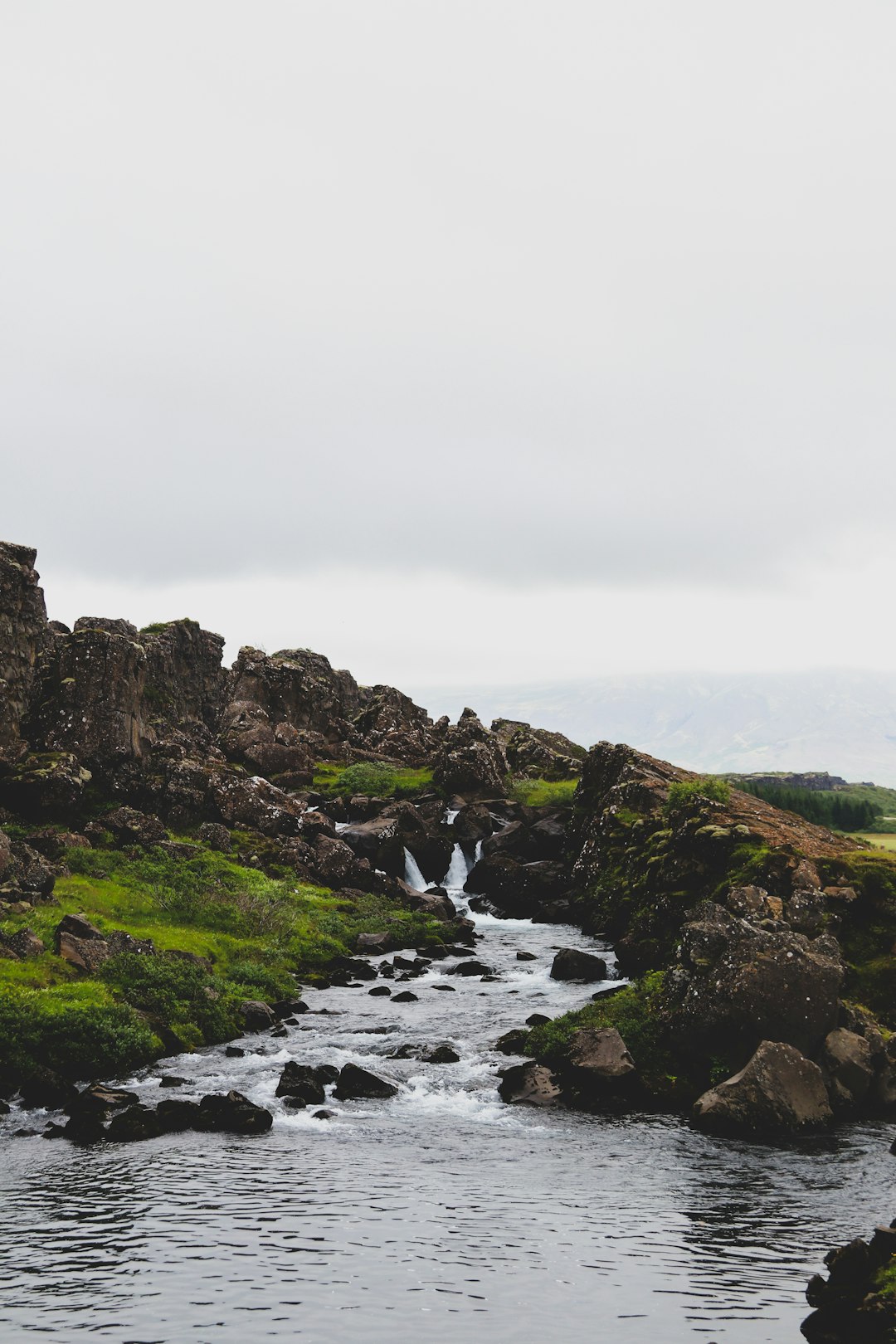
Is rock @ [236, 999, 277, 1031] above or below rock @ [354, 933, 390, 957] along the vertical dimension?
below

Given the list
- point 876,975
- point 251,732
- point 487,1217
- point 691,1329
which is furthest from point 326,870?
point 691,1329

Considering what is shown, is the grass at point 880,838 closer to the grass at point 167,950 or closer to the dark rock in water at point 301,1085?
the grass at point 167,950

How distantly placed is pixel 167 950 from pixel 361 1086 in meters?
15.2

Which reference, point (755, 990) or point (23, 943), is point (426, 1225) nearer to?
point (755, 990)

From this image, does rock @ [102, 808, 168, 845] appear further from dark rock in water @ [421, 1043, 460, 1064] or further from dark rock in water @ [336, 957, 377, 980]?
dark rock in water @ [421, 1043, 460, 1064]

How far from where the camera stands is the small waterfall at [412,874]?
8194cm

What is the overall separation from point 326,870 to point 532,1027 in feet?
118

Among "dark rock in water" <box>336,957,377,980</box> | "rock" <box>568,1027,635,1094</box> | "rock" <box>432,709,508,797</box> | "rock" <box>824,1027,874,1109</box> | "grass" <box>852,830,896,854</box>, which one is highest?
"rock" <box>432,709,508,797</box>

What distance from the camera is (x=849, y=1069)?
31.3 m

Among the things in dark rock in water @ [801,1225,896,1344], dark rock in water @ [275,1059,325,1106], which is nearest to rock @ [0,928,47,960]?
dark rock in water @ [275,1059,325,1106]

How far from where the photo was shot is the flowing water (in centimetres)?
1806

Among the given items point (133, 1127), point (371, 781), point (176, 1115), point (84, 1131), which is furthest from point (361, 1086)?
point (371, 781)

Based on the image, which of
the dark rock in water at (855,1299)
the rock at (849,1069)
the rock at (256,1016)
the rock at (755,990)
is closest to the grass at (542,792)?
the rock at (256,1016)

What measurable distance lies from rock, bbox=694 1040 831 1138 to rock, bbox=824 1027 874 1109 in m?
1.02
